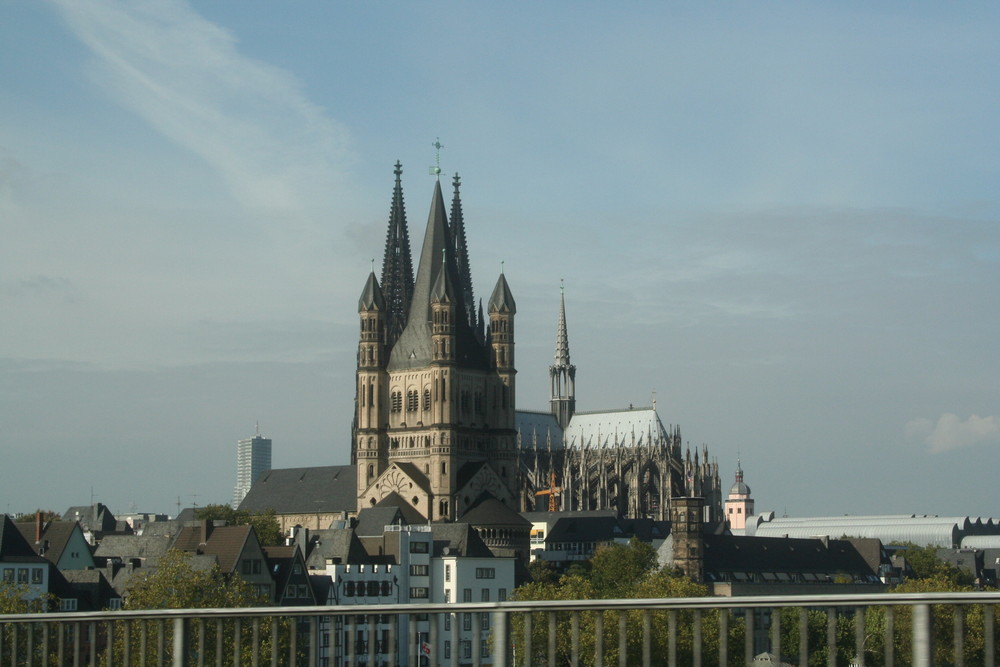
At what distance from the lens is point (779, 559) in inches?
5413

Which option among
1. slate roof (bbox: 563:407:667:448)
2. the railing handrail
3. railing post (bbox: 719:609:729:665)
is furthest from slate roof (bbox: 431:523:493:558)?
railing post (bbox: 719:609:729:665)

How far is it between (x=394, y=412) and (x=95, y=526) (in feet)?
125

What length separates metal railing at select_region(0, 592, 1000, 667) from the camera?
1298 centimetres

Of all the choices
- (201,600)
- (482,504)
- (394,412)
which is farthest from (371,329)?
(201,600)

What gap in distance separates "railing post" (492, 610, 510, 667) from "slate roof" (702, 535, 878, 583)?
115213 millimetres

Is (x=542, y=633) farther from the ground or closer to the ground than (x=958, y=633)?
closer to the ground

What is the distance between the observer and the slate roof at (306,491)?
508 feet

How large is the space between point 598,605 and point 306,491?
147741mm

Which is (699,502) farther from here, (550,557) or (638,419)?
(638,419)

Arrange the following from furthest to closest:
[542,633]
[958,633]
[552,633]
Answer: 1. [542,633]
2. [552,633]
3. [958,633]

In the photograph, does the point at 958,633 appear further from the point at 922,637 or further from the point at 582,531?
the point at 582,531

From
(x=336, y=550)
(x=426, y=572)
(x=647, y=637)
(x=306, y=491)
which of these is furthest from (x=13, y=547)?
(x=306, y=491)

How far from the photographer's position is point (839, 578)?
137375 mm

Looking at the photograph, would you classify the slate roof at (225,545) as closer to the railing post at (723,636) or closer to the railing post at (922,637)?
the railing post at (723,636)
